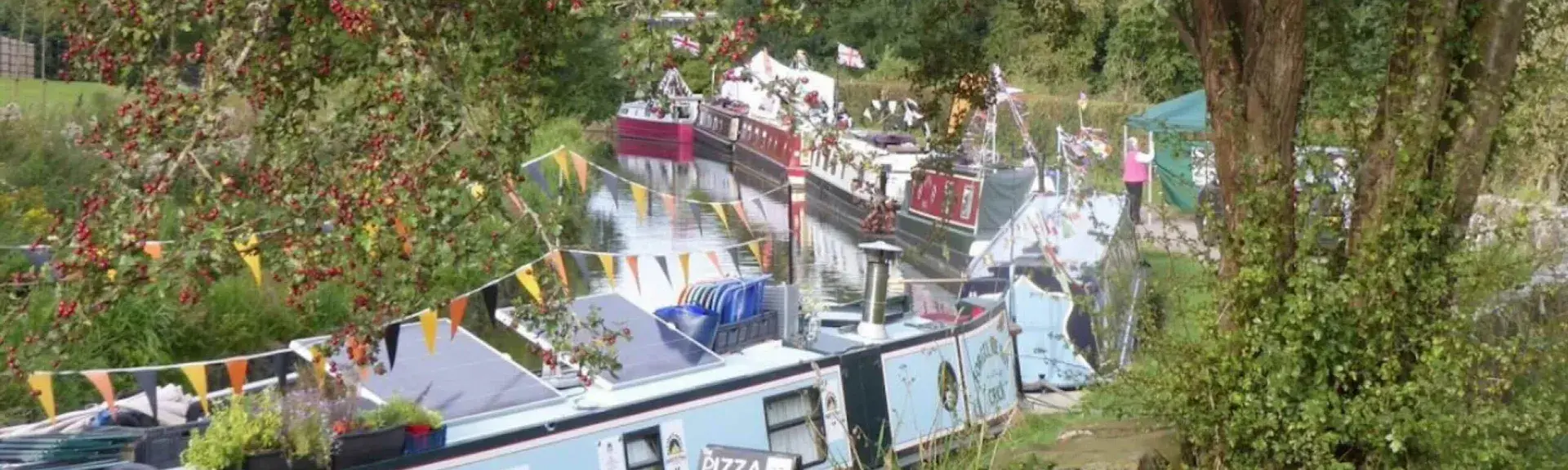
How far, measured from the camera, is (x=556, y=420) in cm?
811

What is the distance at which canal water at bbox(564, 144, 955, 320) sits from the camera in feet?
44.3

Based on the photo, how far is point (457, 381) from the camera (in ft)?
27.4

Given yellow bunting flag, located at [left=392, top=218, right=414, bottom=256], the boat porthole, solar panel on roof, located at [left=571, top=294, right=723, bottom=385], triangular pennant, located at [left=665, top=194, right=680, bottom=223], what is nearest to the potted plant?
solar panel on roof, located at [left=571, top=294, right=723, bottom=385]

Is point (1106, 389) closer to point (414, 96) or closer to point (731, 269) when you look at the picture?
point (414, 96)

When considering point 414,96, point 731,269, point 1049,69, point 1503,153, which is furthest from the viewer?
point 1049,69

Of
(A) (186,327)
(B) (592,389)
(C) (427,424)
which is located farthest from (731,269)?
(C) (427,424)

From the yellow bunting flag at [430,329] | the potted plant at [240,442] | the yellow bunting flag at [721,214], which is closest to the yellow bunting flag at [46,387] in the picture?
the potted plant at [240,442]

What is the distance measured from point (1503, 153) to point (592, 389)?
4.84m

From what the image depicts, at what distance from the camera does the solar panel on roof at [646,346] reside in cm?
893

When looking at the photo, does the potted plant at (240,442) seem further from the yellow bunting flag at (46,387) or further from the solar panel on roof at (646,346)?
the solar panel on roof at (646,346)

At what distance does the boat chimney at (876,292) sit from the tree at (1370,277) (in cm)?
552

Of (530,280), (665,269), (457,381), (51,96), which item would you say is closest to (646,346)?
(457,381)

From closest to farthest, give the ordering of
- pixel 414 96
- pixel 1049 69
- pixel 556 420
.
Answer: pixel 414 96, pixel 556 420, pixel 1049 69

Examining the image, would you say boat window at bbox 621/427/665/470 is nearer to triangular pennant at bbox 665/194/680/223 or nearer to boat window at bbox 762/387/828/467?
boat window at bbox 762/387/828/467
